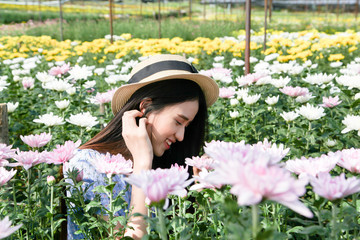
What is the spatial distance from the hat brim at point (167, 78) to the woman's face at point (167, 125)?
0.14 m

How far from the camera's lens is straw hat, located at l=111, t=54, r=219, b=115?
1913mm

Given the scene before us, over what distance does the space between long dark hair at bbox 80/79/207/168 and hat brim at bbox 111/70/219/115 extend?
1.2 inches

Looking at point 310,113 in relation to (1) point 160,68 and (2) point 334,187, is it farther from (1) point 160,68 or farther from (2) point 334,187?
(2) point 334,187

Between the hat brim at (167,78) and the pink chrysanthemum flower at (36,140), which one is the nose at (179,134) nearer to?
the hat brim at (167,78)

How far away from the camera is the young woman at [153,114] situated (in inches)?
69.6

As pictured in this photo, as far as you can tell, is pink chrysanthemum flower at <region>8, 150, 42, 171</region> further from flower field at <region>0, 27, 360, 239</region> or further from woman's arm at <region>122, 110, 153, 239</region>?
woman's arm at <region>122, 110, 153, 239</region>

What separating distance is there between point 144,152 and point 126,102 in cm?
57

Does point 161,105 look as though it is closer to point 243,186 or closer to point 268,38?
point 243,186

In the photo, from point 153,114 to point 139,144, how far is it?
0.26 meters

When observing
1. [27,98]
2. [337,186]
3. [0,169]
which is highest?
[337,186]

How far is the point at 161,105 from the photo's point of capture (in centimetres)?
189

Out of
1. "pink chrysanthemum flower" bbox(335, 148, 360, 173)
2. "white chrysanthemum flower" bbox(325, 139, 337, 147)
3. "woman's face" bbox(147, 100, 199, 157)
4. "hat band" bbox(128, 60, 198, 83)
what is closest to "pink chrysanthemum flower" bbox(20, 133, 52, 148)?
"woman's face" bbox(147, 100, 199, 157)

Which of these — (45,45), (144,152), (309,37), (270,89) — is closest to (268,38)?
(309,37)

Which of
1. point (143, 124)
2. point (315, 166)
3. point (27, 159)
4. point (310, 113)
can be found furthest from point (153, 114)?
point (315, 166)
